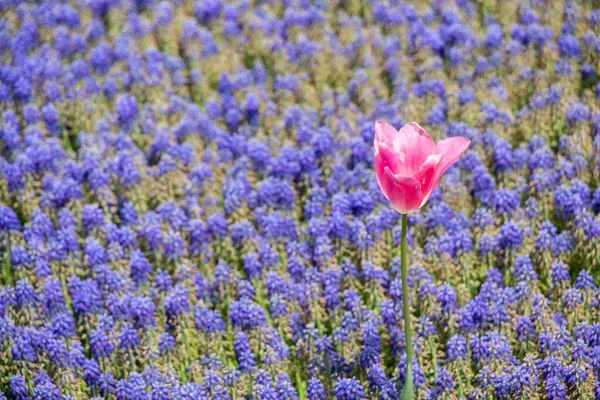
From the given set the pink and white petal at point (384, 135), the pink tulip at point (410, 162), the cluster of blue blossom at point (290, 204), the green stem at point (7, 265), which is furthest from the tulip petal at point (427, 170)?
the green stem at point (7, 265)

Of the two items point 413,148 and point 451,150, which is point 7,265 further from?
point 451,150

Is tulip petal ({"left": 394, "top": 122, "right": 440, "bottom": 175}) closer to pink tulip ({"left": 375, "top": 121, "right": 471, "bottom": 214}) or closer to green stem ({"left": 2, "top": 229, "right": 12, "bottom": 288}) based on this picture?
pink tulip ({"left": 375, "top": 121, "right": 471, "bottom": 214})

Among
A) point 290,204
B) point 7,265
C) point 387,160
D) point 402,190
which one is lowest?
point 7,265

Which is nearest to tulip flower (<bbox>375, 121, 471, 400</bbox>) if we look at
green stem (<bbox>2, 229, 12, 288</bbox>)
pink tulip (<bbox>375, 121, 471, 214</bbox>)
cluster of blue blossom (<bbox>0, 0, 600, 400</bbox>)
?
pink tulip (<bbox>375, 121, 471, 214</bbox>)

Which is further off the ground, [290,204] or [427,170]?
[427,170]

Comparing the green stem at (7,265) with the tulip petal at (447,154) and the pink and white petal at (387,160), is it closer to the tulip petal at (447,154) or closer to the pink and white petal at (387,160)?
the pink and white petal at (387,160)

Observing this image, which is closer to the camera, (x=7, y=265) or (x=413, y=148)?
(x=413, y=148)

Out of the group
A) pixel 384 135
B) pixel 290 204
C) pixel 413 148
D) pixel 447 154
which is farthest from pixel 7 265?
pixel 447 154
